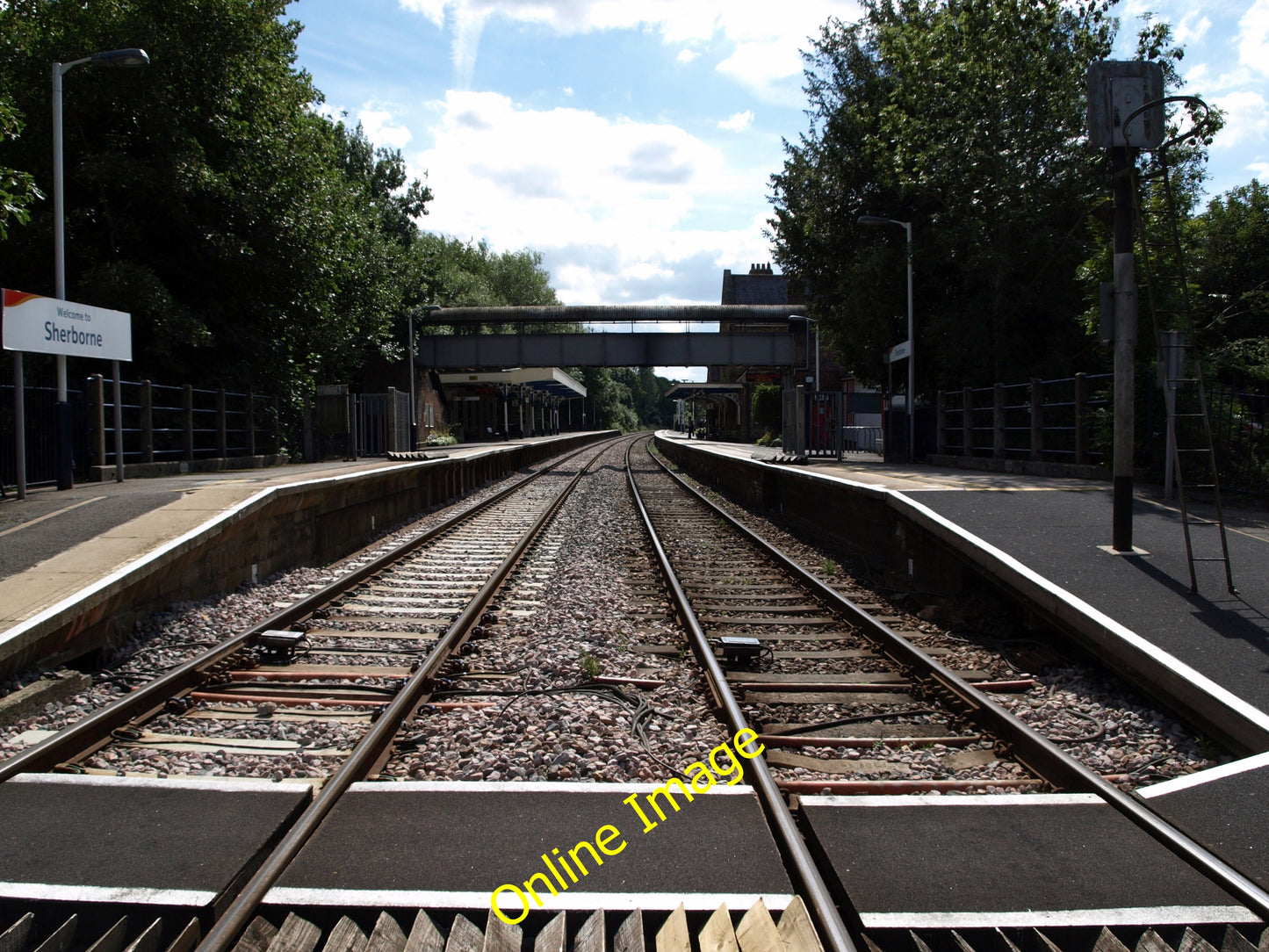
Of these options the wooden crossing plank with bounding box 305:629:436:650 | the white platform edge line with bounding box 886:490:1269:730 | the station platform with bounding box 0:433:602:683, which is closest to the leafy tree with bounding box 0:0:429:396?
the station platform with bounding box 0:433:602:683

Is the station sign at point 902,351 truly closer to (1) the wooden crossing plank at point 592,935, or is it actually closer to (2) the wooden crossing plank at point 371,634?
(2) the wooden crossing plank at point 371,634

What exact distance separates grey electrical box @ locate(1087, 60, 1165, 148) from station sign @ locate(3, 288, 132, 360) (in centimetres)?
1152

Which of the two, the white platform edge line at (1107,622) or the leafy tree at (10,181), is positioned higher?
the leafy tree at (10,181)

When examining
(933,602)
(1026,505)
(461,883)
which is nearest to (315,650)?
(461,883)

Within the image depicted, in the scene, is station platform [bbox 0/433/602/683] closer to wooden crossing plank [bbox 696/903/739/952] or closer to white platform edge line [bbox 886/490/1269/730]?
wooden crossing plank [bbox 696/903/739/952]

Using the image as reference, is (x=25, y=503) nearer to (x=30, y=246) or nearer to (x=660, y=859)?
(x=660, y=859)

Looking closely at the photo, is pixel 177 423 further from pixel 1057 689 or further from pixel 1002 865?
pixel 1002 865

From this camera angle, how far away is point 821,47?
84.2 ft

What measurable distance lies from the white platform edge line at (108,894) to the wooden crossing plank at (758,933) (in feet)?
5.69

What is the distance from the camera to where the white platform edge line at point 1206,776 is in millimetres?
3768

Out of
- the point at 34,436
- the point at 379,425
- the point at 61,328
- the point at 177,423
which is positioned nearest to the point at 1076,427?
the point at 61,328

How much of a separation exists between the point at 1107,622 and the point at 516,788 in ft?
13.5

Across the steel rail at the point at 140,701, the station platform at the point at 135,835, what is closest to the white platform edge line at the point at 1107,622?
the station platform at the point at 135,835

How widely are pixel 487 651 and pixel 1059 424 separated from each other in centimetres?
1287
